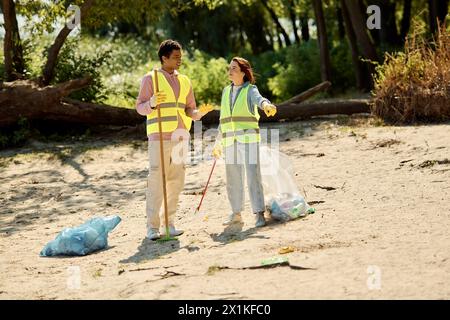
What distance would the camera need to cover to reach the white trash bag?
8212 mm

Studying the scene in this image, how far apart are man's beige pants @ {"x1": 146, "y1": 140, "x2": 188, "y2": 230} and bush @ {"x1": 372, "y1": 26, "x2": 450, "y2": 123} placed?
22.8 feet

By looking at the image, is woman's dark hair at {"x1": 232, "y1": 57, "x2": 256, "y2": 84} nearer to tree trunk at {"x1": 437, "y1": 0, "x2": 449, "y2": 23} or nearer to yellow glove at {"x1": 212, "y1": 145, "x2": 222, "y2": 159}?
yellow glove at {"x1": 212, "y1": 145, "x2": 222, "y2": 159}

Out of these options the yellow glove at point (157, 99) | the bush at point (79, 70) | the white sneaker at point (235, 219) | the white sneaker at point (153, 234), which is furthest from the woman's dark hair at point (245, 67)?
the bush at point (79, 70)

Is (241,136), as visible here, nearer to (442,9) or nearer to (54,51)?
(54,51)

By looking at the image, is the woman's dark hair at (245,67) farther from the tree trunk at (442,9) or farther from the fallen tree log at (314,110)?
the tree trunk at (442,9)

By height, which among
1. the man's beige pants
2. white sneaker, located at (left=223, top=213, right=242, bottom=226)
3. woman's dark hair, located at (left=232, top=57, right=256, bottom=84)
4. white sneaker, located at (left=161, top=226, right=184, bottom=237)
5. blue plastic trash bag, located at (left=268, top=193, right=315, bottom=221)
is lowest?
white sneaker, located at (left=161, top=226, right=184, bottom=237)

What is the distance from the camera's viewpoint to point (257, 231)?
307 inches

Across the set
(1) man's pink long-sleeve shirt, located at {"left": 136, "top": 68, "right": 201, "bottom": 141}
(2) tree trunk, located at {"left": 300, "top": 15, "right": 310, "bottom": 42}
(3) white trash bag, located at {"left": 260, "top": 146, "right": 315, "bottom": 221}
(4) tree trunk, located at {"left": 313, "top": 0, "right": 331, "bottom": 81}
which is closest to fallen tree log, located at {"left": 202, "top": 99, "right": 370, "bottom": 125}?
(4) tree trunk, located at {"left": 313, "top": 0, "right": 331, "bottom": 81}

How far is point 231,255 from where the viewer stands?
22.3 ft

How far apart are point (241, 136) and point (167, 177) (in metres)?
0.81

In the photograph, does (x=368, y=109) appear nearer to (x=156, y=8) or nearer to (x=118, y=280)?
(x=156, y=8)

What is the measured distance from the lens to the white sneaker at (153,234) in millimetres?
7977

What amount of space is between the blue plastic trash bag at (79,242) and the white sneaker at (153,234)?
403 millimetres
